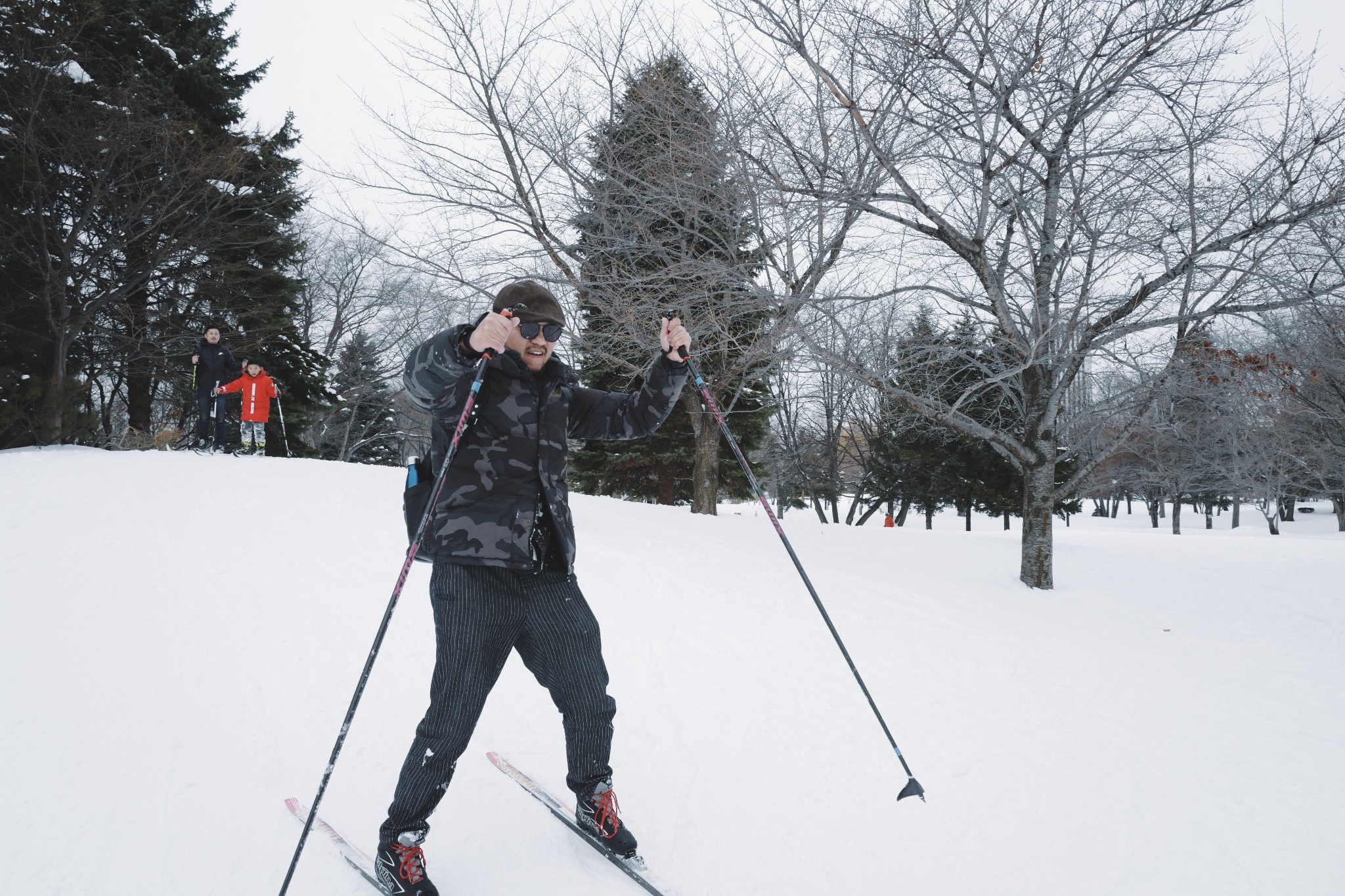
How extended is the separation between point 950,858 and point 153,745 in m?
3.38

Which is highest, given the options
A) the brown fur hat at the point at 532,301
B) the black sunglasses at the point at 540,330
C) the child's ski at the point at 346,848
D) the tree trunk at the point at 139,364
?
the tree trunk at the point at 139,364

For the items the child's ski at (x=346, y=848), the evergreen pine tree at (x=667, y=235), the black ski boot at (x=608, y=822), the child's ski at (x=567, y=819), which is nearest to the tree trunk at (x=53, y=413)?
the evergreen pine tree at (x=667, y=235)

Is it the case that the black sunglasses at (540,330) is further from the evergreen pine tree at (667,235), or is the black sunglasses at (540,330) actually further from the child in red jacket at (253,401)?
the child in red jacket at (253,401)

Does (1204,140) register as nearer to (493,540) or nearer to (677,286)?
(677,286)

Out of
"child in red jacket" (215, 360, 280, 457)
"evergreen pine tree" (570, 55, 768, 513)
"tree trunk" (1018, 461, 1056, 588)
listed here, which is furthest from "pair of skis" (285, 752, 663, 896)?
"child in red jacket" (215, 360, 280, 457)

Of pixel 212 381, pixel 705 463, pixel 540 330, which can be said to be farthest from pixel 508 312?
pixel 212 381

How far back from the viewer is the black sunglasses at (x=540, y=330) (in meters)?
2.29

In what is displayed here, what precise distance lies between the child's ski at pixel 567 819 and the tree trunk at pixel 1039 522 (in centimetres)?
613

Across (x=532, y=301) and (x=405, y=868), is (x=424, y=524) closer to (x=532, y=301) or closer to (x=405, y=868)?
(x=532, y=301)

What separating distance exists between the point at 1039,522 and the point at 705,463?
5840mm

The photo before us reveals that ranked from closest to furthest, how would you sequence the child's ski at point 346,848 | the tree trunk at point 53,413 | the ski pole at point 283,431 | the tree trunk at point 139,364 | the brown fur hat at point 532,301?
the child's ski at point 346,848 < the brown fur hat at point 532,301 < the tree trunk at point 53,413 < the tree trunk at point 139,364 < the ski pole at point 283,431

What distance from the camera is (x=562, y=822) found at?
8.79ft

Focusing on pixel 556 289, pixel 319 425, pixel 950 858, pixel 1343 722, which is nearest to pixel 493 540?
pixel 950 858

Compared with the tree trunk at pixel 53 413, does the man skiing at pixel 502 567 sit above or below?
below
